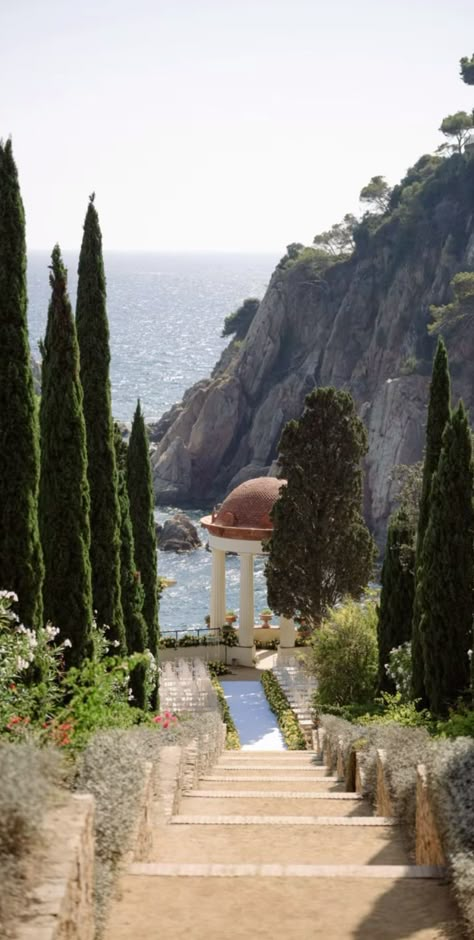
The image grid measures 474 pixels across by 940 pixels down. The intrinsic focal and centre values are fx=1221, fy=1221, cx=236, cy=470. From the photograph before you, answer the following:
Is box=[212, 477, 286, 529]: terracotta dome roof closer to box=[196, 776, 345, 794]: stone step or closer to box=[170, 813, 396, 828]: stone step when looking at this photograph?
box=[196, 776, 345, 794]: stone step

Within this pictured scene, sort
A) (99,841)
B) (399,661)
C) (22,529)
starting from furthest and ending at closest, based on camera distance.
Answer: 1. (399,661)
2. (22,529)
3. (99,841)

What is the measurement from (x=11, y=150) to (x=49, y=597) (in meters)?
6.14

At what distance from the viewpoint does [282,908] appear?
8.62 metres

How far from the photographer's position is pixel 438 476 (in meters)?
19.9

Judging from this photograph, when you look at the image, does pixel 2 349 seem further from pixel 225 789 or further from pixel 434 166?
pixel 434 166

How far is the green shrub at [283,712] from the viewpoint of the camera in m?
28.6

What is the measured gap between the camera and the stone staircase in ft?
27.0

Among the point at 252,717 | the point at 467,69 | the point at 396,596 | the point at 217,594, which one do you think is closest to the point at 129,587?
the point at 396,596

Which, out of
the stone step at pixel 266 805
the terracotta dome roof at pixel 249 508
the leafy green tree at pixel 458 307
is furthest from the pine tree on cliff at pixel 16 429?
the leafy green tree at pixel 458 307

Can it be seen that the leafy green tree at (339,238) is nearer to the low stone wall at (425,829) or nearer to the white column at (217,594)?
the white column at (217,594)

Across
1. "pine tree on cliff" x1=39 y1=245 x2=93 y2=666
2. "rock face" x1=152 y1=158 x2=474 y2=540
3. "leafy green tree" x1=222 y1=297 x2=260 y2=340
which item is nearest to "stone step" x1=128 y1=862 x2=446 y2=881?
"pine tree on cliff" x1=39 y1=245 x2=93 y2=666

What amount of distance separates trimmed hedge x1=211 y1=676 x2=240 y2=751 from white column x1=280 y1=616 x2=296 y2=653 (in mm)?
3340

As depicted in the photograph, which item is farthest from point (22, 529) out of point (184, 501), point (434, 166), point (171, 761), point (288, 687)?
point (434, 166)

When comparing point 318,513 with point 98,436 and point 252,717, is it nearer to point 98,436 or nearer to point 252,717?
point 252,717
